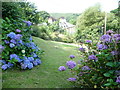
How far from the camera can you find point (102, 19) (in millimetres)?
14000

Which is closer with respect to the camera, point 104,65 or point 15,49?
point 104,65

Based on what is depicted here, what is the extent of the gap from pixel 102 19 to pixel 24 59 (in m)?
13.5

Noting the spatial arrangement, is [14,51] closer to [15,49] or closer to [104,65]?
[15,49]

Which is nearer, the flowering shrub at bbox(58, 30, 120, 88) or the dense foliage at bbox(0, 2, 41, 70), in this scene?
the flowering shrub at bbox(58, 30, 120, 88)

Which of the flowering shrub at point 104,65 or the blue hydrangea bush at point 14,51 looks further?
the blue hydrangea bush at point 14,51

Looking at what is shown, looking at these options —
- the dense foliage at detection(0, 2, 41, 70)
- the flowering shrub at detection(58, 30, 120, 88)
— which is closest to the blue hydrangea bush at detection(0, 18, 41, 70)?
the dense foliage at detection(0, 2, 41, 70)

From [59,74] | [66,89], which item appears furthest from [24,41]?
[66,89]

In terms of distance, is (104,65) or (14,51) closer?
(104,65)

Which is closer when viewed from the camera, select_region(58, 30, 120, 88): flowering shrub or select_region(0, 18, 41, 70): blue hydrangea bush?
select_region(58, 30, 120, 88): flowering shrub

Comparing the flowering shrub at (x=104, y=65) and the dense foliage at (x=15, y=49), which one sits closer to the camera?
the flowering shrub at (x=104, y=65)

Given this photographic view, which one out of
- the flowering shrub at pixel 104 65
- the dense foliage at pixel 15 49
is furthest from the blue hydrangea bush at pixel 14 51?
the flowering shrub at pixel 104 65

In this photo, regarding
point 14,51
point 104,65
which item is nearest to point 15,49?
point 14,51

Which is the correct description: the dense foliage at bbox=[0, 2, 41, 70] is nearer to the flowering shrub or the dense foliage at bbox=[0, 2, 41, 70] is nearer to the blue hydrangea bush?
the blue hydrangea bush

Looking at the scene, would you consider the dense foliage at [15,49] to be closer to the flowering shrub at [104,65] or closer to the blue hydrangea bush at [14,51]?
the blue hydrangea bush at [14,51]
